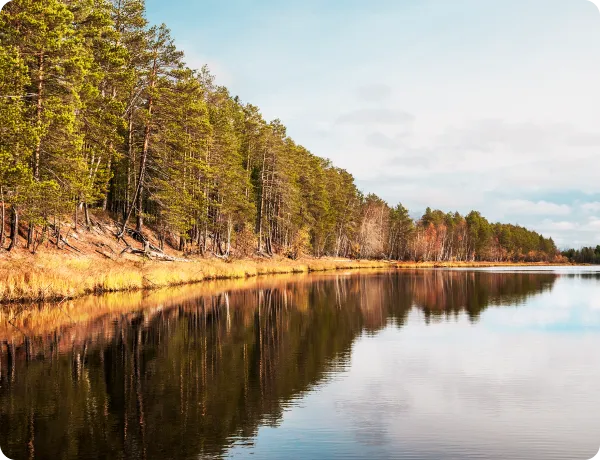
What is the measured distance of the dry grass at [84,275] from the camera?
23.8m

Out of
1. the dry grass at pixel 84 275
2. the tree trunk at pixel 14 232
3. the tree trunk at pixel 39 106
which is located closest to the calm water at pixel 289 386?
the dry grass at pixel 84 275

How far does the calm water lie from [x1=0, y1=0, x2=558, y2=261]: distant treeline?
9.22 metres

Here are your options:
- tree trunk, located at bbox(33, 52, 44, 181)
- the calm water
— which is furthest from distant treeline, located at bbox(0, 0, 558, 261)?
the calm water

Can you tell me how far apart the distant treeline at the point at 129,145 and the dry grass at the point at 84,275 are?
2523mm

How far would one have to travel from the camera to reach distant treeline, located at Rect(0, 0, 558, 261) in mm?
25938

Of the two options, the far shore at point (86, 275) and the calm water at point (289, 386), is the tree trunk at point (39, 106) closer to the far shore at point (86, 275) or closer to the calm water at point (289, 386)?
the far shore at point (86, 275)

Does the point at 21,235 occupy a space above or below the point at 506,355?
above

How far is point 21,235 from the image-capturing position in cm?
3275

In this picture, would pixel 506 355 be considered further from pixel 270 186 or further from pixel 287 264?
pixel 270 186

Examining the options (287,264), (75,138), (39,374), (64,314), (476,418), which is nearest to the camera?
(476,418)

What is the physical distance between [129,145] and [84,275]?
16.8 m

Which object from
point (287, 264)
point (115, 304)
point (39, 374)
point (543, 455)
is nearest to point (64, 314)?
point (115, 304)

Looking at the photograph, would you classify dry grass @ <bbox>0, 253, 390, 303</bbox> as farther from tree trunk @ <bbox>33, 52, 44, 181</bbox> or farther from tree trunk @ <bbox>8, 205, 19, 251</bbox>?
tree trunk @ <bbox>33, 52, 44, 181</bbox>

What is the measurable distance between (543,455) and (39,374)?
1083 centimetres
